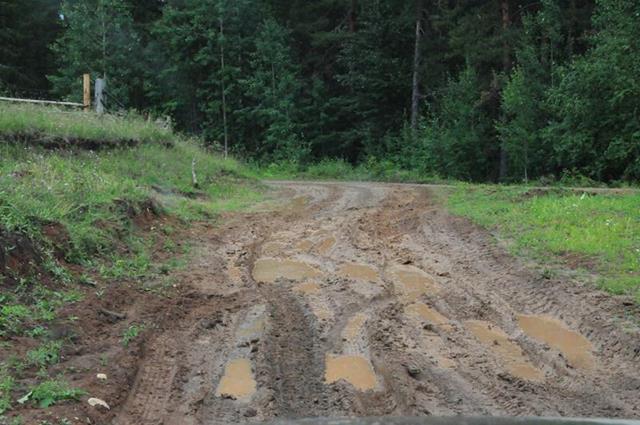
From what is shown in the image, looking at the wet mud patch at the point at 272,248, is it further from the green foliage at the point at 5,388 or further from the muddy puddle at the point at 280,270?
the green foliage at the point at 5,388

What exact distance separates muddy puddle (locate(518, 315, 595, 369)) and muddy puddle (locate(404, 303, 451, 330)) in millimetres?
796

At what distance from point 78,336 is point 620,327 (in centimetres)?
510

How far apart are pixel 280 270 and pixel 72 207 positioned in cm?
300

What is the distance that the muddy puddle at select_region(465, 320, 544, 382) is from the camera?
4891mm

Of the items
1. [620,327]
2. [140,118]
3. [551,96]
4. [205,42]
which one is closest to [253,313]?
[620,327]

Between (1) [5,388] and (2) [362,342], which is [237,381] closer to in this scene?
(2) [362,342]

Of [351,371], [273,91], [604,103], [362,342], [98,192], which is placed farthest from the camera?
[273,91]

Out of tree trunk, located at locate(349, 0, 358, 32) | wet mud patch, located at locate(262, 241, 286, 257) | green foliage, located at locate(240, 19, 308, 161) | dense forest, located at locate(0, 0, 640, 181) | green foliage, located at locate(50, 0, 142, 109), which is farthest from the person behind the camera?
tree trunk, located at locate(349, 0, 358, 32)

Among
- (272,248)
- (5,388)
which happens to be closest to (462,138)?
(272,248)

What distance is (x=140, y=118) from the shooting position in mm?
18266

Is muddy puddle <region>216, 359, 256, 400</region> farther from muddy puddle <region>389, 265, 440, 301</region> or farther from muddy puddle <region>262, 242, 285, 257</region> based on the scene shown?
muddy puddle <region>262, 242, 285, 257</region>

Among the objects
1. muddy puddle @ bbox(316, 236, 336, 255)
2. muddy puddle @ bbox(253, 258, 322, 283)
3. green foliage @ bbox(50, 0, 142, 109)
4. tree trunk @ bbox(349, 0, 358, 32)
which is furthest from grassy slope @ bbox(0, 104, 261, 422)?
tree trunk @ bbox(349, 0, 358, 32)

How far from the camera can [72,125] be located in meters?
13.9

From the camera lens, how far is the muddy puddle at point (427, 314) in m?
6.05
